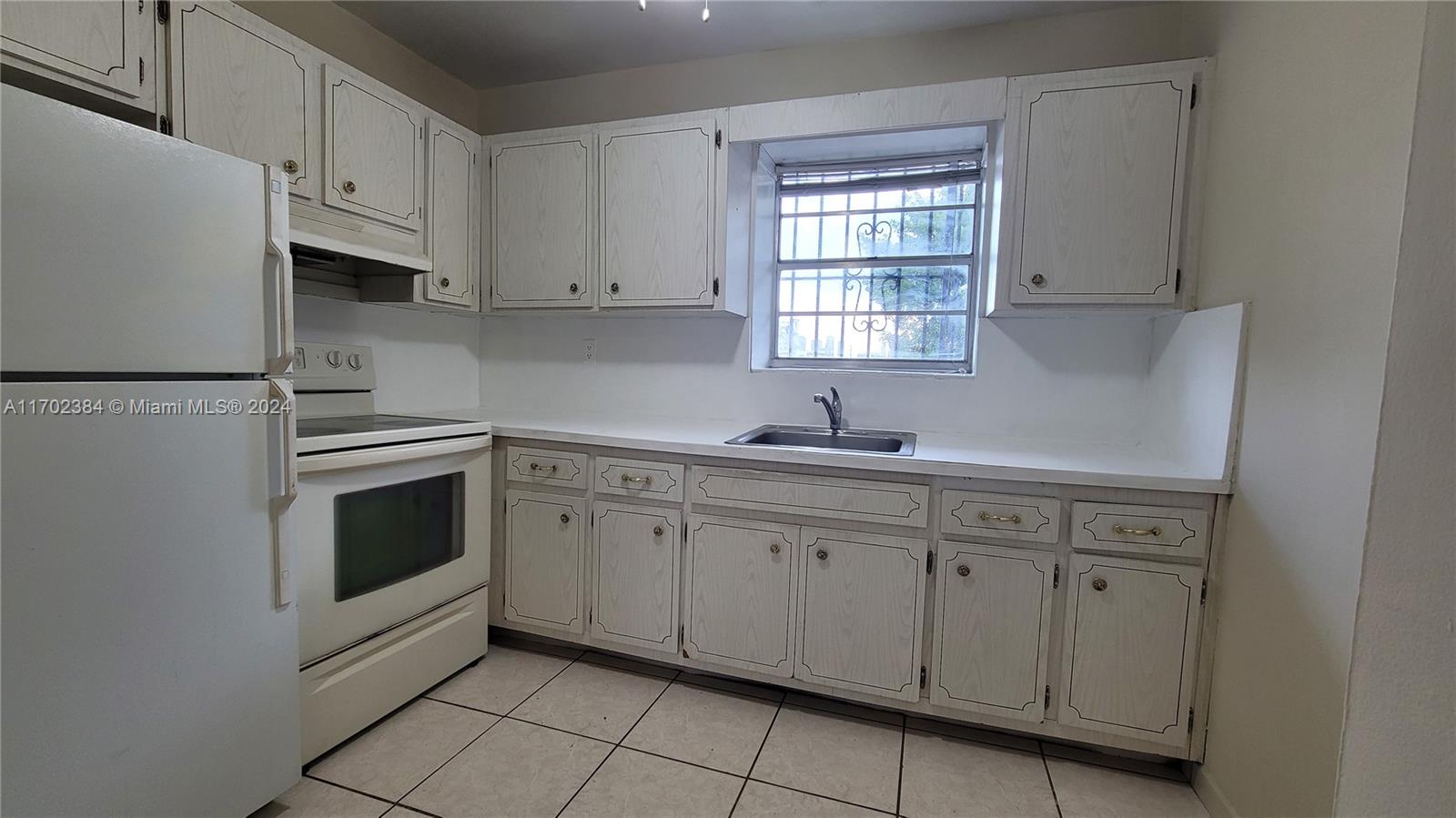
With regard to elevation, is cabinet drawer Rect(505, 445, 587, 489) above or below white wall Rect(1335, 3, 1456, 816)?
below

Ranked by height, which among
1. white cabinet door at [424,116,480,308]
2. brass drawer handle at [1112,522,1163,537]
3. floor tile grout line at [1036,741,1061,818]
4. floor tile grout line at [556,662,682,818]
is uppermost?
white cabinet door at [424,116,480,308]

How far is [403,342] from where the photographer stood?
2.52 meters

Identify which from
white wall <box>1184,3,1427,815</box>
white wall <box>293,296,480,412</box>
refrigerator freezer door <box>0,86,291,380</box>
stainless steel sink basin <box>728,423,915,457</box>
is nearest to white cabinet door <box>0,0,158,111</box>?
refrigerator freezer door <box>0,86,291,380</box>

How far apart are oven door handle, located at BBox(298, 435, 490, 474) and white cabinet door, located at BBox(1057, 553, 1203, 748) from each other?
2043 mm

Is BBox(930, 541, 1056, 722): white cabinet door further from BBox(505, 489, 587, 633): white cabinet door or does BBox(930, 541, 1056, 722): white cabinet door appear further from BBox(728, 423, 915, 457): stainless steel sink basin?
BBox(505, 489, 587, 633): white cabinet door

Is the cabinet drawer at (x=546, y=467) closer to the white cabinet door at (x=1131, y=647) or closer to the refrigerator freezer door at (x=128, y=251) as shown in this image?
the refrigerator freezer door at (x=128, y=251)

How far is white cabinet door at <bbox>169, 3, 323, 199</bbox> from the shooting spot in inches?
59.4

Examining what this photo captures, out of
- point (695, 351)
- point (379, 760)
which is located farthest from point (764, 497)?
point (379, 760)

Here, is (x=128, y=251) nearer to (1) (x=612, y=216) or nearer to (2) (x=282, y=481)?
(2) (x=282, y=481)

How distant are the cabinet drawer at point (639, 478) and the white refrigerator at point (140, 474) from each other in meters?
0.96

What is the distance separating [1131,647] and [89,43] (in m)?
3.13

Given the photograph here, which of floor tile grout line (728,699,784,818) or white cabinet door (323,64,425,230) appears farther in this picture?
white cabinet door (323,64,425,230)

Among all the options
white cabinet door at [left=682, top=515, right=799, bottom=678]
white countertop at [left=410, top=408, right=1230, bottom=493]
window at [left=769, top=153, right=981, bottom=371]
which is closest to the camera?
white countertop at [left=410, top=408, right=1230, bottom=493]

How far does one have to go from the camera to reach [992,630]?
1.70 m
